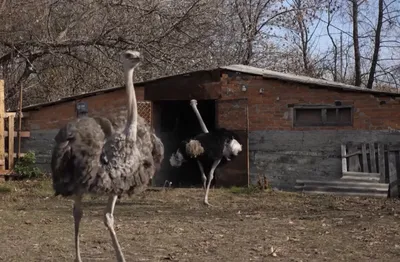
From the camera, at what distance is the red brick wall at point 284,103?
1351cm

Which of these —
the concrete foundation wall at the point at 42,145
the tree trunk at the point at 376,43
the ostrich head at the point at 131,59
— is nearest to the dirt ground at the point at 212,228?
the concrete foundation wall at the point at 42,145

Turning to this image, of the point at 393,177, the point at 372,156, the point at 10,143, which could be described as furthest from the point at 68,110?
the point at 393,177

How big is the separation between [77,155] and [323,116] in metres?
8.31

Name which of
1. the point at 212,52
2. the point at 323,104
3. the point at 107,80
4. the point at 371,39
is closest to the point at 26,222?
the point at 323,104

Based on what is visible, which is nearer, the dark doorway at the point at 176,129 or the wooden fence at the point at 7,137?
the wooden fence at the point at 7,137

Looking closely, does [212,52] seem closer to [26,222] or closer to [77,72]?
[77,72]

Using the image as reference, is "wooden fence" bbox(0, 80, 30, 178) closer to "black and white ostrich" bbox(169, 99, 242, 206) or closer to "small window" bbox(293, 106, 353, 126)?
"black and white ostrich" bbox(169, 99, 242, 206)

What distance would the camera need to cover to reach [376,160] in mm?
13648

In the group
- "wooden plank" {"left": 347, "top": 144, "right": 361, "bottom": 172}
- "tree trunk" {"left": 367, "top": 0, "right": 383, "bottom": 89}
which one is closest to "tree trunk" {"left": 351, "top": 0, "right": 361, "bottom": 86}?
"tree trunk" {"left": 367, "top": 0, "right": 383, "bottom": 89}

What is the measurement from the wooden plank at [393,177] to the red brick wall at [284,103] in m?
0.63

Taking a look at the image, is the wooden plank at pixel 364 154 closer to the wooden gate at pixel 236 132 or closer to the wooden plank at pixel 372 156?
the wooden plank at pixel 372 156

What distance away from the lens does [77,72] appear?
20281 mm

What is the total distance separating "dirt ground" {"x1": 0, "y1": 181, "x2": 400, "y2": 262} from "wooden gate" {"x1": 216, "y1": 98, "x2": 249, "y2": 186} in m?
0.81

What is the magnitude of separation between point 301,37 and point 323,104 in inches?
797
